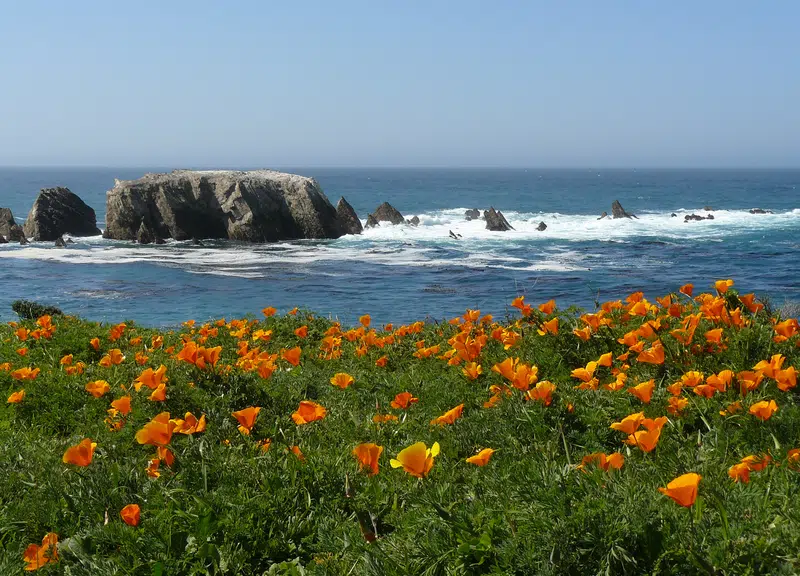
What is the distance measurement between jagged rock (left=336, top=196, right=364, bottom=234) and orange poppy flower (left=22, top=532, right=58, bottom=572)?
141ft

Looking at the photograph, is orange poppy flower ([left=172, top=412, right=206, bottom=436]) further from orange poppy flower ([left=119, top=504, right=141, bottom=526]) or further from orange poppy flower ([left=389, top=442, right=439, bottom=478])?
orange poppy flower ([left=389, top=442, right=439, bottom=478])

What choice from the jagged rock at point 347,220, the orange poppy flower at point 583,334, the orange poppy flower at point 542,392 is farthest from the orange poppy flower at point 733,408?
the jagged rock at point 347,220

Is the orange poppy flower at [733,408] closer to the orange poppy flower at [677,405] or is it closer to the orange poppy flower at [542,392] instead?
the orange poppy flower at [677,405]

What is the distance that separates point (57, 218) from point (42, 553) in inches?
1769

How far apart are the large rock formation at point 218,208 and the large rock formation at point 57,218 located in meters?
2.88

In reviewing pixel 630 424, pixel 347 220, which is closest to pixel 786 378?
pixel 630 424

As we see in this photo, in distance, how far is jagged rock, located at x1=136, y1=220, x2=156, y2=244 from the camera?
40.8 m

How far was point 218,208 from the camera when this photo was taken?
42469 millimetres

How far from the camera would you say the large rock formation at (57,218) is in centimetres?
4247

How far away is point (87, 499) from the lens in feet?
9.71

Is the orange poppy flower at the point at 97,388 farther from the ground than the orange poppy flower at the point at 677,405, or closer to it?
closer to it

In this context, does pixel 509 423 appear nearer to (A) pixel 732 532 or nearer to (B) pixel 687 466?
(B) pixel 687 466

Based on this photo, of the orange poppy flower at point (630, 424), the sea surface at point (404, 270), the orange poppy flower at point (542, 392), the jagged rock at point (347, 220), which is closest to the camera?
the orange poppy flower at point (630, 424)

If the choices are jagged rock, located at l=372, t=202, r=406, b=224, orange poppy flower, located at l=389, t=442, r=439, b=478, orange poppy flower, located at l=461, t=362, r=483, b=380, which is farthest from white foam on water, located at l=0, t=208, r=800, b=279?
orange poppy flower, located at l=389, t=442, r=439, b=478
